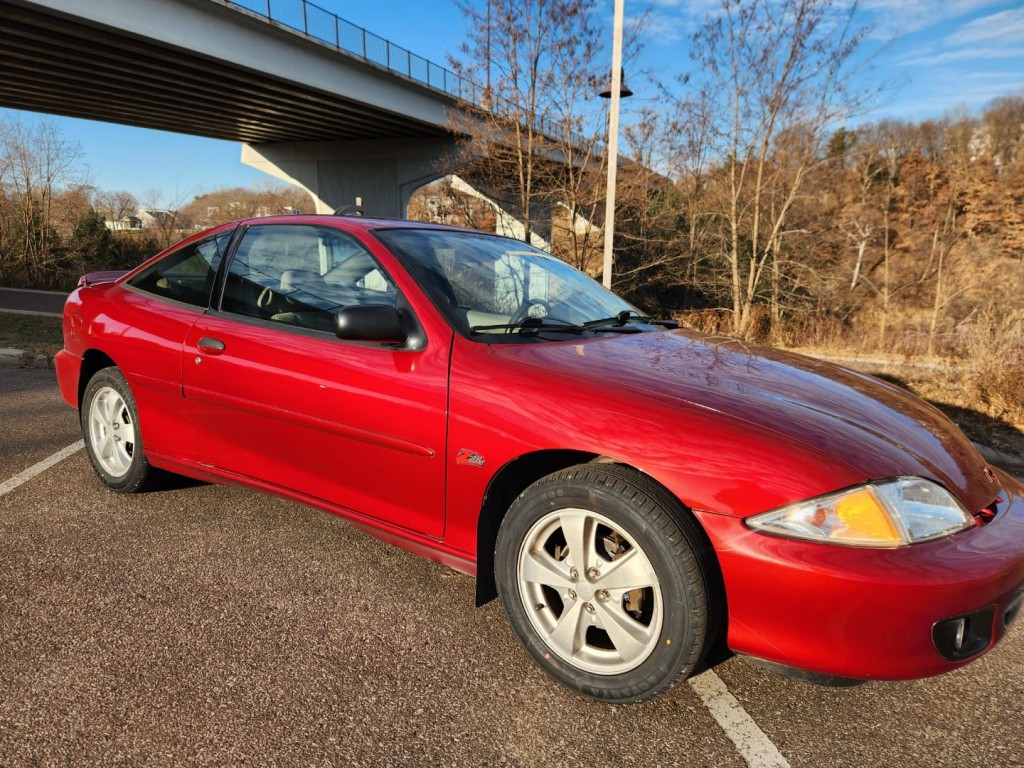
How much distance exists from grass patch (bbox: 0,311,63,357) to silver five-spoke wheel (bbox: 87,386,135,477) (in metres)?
4.94

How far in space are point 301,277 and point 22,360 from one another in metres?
6.54

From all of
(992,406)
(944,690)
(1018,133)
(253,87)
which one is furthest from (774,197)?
(1018,133)

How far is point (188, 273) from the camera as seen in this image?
339 centimetres

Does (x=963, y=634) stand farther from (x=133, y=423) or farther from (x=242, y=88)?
(x=242, y=88)

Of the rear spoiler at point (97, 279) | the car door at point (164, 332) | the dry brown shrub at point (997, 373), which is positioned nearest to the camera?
the car door at point (164, 332)

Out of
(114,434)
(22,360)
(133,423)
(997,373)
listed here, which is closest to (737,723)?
(133,423)

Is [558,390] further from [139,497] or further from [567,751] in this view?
[139,497]

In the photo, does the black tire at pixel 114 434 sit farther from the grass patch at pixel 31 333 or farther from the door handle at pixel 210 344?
the grass patch at pixel 31 333

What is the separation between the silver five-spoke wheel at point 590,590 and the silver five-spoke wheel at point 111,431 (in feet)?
8.30

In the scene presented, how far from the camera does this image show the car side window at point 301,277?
276 cm

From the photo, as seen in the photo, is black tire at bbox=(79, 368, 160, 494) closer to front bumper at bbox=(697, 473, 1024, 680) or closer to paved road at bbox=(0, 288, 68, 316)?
front bumper at bbox=(697, 473, 1024, 680)

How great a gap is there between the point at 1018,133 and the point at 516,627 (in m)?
40.2

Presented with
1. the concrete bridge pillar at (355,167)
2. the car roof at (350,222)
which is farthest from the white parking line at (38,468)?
the concrete bridge pillar at (355,167)

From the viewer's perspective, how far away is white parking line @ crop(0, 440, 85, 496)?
3746mm
